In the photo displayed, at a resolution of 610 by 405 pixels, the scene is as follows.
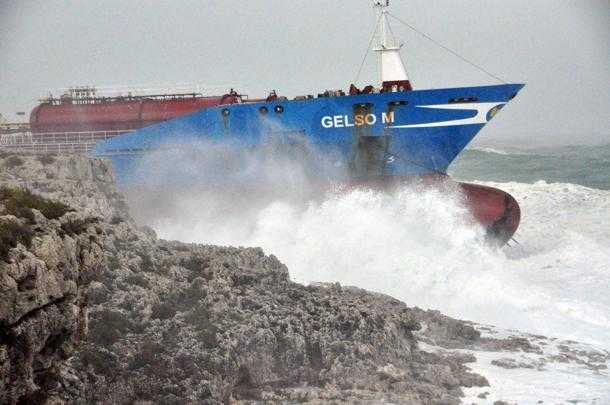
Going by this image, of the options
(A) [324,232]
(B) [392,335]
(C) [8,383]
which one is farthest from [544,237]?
(C) [8,383]

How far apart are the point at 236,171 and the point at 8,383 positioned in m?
21.2

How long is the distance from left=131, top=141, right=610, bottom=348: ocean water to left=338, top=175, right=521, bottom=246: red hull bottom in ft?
1.83

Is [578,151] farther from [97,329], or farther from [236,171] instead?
[97,329]

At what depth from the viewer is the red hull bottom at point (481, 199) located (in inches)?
1069

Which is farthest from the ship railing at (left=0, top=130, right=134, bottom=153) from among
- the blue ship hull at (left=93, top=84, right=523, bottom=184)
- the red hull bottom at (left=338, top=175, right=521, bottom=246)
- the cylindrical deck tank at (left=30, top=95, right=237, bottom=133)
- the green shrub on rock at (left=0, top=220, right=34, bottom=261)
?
the green shrub on rock at (left=0, top=220, right=34, bottom=261)

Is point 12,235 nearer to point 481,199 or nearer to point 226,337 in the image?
point 226,337

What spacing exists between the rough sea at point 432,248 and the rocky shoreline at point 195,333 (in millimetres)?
3819

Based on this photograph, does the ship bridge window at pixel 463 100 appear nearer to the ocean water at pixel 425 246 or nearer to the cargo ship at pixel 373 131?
the cargo ship at pixel 373 131

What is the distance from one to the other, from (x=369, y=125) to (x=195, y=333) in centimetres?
1642

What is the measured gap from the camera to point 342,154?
27.5 meters

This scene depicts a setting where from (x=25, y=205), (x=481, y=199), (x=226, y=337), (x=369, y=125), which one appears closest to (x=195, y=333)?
(x=226, y=337)

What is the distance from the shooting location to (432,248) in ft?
79.3

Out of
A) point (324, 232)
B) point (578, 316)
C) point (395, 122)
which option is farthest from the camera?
point (395, 122)

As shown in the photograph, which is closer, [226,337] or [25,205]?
[25,205]
